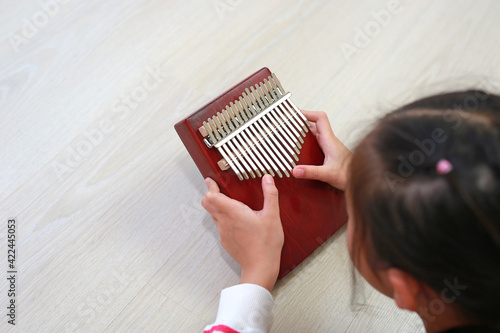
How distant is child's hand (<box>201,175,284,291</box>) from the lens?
2.16 ft

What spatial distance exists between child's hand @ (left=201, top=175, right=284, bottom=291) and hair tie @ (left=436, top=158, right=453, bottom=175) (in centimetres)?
32

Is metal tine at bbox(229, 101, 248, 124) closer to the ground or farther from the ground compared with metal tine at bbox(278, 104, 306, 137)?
farther from the ground

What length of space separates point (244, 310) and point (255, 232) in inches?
4.6

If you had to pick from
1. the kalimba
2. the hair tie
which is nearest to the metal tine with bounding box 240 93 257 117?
the kalimba

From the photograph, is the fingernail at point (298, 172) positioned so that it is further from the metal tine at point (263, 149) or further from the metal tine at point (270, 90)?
the metal tine at point (270, 90)

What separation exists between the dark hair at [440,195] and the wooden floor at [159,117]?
21cm

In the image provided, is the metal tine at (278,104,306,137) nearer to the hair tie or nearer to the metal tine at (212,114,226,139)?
the metal tine at (212,114,226,139)

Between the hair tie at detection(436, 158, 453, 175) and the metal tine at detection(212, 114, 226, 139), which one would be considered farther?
the metal tine at detection(212, 114, 226, 139)

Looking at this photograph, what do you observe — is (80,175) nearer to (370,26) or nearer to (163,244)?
(163,244)

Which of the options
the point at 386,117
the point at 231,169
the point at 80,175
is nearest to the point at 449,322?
the point at 386,117

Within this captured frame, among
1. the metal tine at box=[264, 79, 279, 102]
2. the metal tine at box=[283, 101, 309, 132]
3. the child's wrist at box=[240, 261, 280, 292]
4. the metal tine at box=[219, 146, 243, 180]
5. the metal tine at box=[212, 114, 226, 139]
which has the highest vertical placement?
the metal tine at box=[212, 114, 226, 139]

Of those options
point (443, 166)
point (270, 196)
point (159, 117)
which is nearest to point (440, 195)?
point (443, 166)

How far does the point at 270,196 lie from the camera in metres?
0.67

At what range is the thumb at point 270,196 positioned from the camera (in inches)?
26.3
